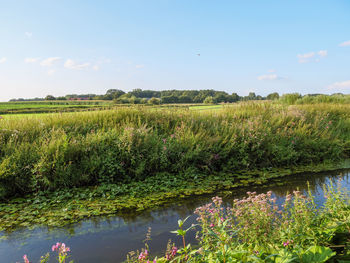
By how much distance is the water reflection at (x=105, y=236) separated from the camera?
141 inches

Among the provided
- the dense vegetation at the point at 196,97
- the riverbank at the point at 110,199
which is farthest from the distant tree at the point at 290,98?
the riverbank at the point at 110,199

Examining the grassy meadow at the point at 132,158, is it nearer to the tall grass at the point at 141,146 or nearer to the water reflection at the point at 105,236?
the tall grass at the point at 141,146

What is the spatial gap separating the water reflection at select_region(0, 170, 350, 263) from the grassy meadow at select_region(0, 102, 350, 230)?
325 mm

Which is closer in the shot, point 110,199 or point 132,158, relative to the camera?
point 110,199

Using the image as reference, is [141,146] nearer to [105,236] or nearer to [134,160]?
[134,160]

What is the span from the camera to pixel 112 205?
5.12 m

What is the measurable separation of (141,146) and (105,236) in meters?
3.21

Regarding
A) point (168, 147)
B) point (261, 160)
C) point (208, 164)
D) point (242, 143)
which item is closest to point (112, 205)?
point (168, 147)

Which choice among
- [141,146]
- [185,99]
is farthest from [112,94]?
[141,146]

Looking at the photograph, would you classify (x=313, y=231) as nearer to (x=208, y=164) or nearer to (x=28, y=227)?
(x=28, y=227)

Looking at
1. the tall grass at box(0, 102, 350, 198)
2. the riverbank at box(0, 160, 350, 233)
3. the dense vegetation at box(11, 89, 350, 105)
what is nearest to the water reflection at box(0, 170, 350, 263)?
the riverbank at box(0, 160, 350, 233)

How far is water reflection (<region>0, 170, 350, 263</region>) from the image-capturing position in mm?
3582

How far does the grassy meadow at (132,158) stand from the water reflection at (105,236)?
32 cm

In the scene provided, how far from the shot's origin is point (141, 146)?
698 cm
